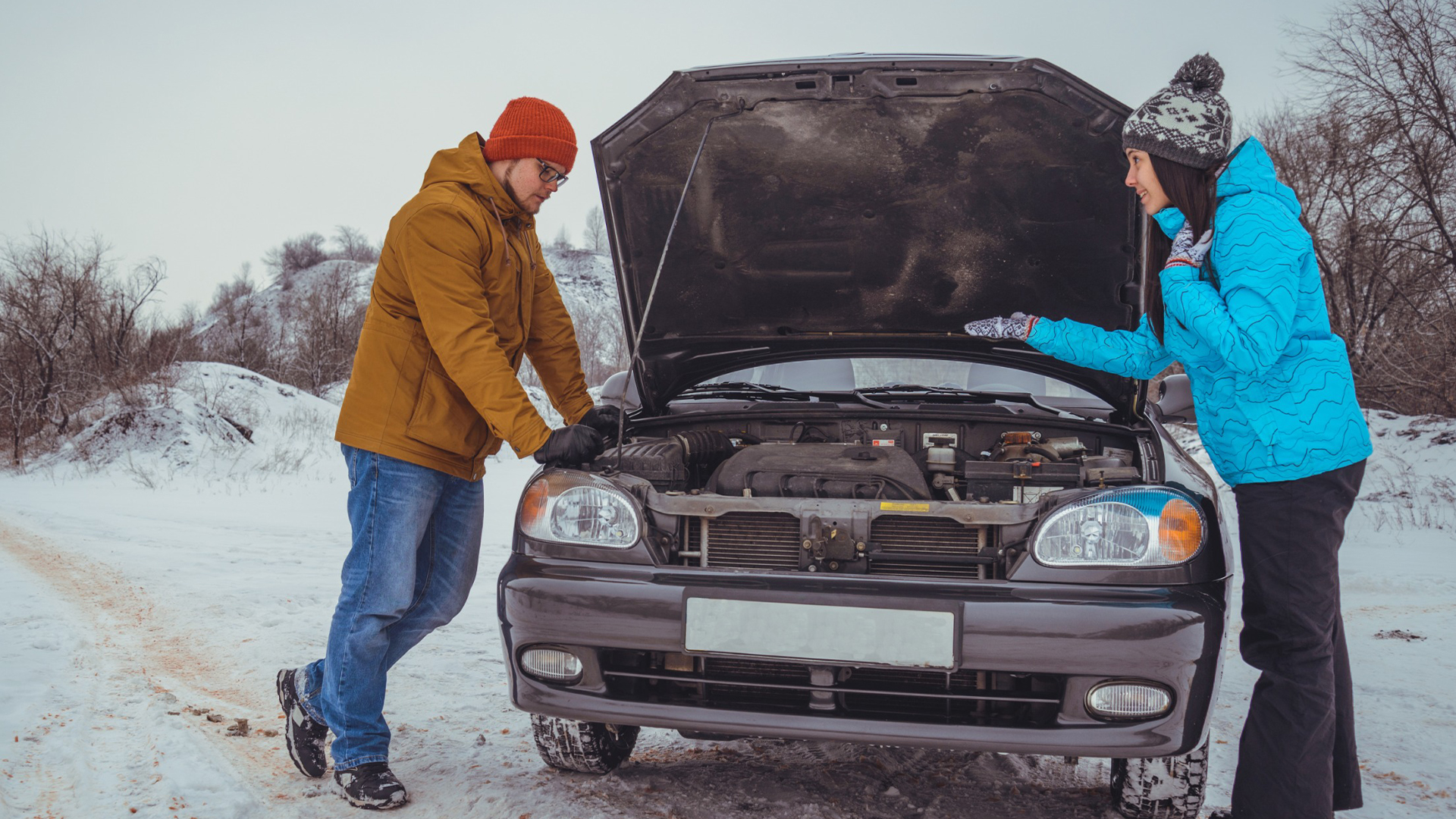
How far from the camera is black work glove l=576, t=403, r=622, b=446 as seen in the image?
294 cm

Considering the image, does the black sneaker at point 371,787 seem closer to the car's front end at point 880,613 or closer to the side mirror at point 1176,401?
the car's front end at point 880,613

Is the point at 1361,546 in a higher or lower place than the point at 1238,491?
lower

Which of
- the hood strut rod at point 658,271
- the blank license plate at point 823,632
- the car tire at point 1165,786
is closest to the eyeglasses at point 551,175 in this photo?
the hood strut rod at point 658,271

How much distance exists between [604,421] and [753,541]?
32.2 inches

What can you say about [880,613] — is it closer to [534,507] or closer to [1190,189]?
[534,507]

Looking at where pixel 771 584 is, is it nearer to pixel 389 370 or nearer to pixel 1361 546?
pixel 389 370

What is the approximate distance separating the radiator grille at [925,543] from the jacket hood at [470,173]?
1.48 metres

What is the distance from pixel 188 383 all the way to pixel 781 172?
48.9 feet

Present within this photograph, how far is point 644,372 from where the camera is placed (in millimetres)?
3422

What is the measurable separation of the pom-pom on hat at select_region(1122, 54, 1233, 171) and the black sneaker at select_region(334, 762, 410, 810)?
8.53 feet

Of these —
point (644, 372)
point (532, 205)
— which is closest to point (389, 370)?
point (532, 205)

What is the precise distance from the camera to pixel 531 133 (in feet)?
8.74

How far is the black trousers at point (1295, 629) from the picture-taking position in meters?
2.08

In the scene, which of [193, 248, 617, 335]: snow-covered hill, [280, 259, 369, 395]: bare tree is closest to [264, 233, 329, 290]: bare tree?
[193, 248, 617, 335]: snow-covered hill
